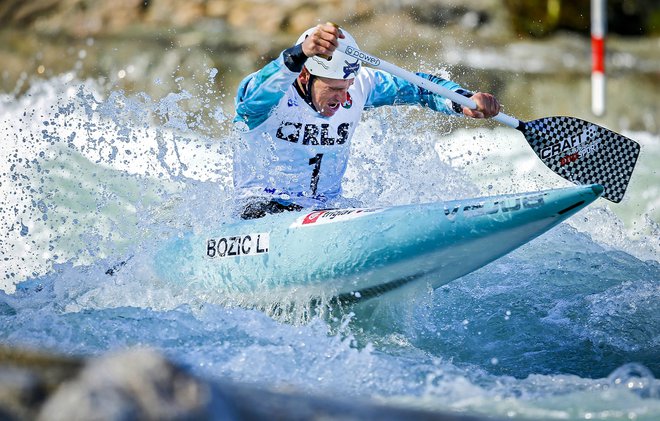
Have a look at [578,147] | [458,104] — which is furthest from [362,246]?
[578,147]

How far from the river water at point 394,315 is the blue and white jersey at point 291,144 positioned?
32cm

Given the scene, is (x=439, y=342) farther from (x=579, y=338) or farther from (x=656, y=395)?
(x=656, y=395)

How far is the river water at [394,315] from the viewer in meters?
3.51

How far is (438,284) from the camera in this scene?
4.36m

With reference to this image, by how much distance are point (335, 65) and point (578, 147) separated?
1.42 m

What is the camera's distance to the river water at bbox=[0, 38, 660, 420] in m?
3.51

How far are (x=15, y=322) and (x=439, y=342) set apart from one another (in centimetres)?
219

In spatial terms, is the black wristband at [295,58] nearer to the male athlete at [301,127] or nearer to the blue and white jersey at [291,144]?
the male athlete at [301,127]

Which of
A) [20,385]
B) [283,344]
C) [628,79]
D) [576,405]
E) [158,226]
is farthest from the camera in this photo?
[628,79]

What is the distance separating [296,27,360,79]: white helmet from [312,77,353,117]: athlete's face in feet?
0.12

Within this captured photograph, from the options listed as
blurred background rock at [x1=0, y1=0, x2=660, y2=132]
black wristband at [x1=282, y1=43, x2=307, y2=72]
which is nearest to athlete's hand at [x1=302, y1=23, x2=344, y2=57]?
black wristband at [x1=282, y1=43, x2=307, y2=72]

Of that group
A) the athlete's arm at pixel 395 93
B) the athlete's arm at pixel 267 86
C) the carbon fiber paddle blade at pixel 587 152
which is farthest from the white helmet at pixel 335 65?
the carbon fiber paddle blade at pixel 587 152

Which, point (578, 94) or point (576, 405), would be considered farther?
point (578, 94)

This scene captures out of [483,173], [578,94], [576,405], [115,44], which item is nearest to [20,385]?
[576,405]
